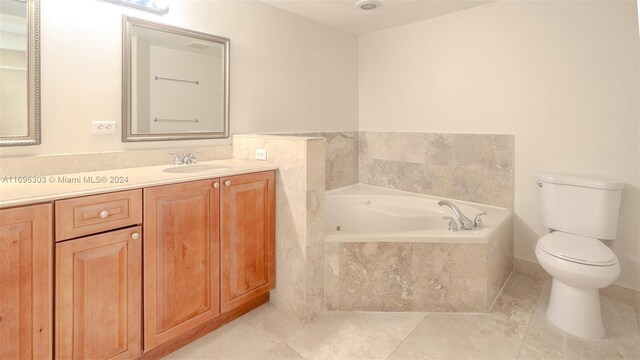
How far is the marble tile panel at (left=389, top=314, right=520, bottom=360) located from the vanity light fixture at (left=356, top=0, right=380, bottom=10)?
2.33m

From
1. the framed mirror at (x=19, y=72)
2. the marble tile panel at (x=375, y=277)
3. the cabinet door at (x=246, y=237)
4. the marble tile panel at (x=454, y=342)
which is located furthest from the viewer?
the marble tile panel at (x=375, y=277)

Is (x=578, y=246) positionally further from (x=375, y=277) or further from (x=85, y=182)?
(x=85, y=182)

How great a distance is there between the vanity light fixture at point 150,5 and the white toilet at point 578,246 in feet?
8.90

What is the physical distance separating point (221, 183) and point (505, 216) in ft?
6.82

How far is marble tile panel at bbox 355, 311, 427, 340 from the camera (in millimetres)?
1937

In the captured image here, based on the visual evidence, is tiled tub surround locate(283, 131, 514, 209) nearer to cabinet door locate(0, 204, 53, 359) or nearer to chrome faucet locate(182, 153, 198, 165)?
chrome faucet locate(182, 153, 198, 165)

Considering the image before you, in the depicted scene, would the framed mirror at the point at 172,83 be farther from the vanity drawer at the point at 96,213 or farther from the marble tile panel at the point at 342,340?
the marble tile panel at the point at 342,340

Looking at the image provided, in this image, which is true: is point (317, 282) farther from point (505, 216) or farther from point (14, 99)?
point (14, 99)

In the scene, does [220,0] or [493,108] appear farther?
[493,108]

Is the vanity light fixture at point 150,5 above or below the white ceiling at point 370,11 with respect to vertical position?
below

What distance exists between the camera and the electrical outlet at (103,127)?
1878 mm

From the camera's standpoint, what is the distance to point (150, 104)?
2.08 m

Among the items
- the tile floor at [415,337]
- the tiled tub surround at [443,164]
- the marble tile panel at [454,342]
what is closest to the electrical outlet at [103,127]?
the tile floor at [415,337]

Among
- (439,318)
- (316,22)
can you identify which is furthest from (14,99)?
(439,318)
